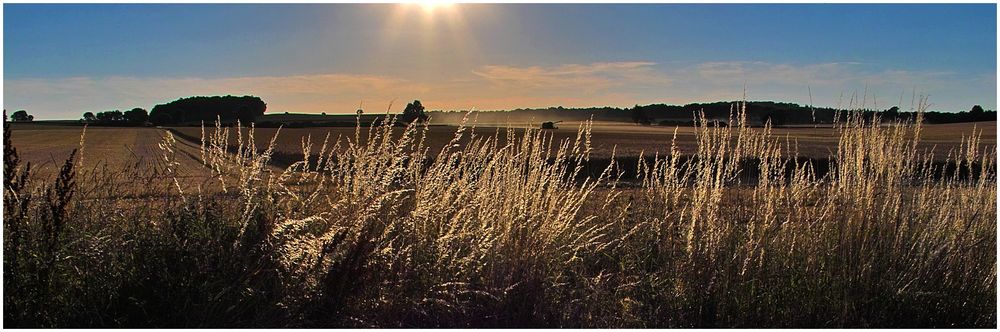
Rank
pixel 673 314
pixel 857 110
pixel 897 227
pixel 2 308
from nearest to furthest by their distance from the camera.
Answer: pixel 2 308 < pixel 673 314 < pixel 897 227 < pixel 857 110

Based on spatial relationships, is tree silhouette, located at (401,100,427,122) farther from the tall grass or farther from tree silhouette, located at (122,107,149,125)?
tree silhouette, located at (122,107,149,125)

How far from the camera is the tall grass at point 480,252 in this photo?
405 centimetres

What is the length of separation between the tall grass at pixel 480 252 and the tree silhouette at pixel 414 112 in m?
0.41

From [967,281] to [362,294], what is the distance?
13.1 feet

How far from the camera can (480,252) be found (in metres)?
4.42

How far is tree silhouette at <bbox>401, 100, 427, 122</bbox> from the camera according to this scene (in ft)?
17.3

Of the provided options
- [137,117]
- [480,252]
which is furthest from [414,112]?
[137,117]

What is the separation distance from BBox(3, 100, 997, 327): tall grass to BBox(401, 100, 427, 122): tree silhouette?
0.41m

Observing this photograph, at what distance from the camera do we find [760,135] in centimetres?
548

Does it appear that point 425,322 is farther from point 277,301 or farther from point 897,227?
point 897,227

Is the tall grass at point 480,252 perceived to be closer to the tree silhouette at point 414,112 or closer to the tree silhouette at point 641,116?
the tree silhouette at point 414,112

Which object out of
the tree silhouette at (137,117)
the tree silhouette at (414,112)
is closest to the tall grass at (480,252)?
the tree silhouette at (414,112)

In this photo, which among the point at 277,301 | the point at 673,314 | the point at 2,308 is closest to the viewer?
the point at 2,308

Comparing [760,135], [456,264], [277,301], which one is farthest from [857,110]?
[277,301]
